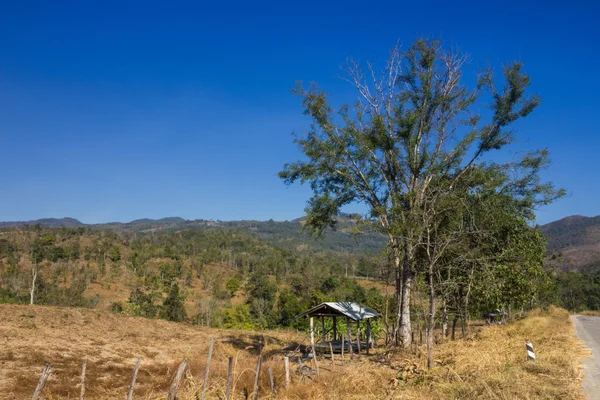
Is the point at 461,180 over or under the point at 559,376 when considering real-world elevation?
over

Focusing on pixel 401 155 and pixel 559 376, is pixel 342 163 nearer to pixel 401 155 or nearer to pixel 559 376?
pixel 401 155

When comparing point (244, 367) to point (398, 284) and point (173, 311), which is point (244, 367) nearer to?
point (398, 284)

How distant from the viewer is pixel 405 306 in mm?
17312

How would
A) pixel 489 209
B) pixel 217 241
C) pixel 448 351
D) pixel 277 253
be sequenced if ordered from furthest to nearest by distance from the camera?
pixel 217 241 < pixel 277 253 < pixel 489 209 < pixel 448 351

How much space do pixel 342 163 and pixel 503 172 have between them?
21.5ft

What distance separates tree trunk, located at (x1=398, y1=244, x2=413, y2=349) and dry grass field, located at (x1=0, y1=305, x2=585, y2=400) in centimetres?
87

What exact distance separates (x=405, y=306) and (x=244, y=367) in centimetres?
717

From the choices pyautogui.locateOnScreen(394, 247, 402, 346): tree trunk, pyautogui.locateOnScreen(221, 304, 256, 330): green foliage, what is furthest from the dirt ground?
pyautogui.locateOnScreen(221, 304, 256, 330): green foliage

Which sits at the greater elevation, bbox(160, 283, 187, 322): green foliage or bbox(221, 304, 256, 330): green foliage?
bbox(160, 283, 187, 322): green foliage

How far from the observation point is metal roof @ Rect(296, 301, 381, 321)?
18203 millimetres

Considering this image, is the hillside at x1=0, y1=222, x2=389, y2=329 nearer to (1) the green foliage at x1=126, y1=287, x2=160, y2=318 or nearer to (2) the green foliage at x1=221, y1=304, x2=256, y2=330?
(2) the green foliage at x1=221, y1=304, x2=256, y2=330

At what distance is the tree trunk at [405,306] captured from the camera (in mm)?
16812

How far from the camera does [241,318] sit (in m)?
44.2

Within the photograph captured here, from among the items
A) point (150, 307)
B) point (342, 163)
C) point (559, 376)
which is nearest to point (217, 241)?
point (150, 307)
